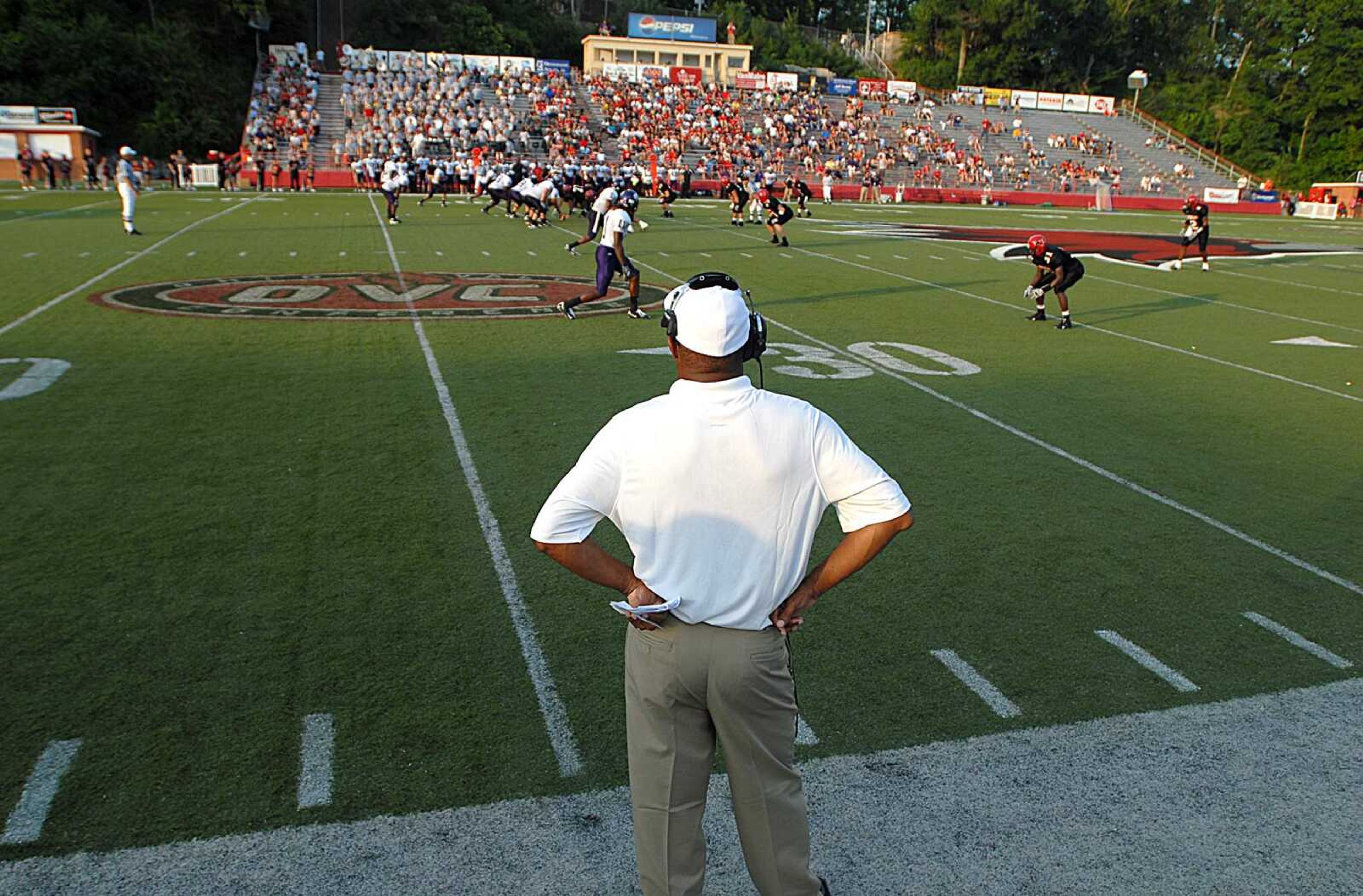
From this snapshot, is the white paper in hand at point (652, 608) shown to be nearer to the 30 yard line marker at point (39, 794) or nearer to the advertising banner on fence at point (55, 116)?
the 30 yard line marker at point (39, 794)

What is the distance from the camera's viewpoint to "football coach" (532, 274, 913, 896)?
2.78m

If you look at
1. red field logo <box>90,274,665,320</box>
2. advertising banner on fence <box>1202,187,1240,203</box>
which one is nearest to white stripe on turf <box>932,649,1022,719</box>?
red field logo <box>90,274,665,320</box>

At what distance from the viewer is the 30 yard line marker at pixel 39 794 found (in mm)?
3678

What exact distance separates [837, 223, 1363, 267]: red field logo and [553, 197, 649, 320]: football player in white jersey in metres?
12.8

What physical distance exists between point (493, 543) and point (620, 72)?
190 feet

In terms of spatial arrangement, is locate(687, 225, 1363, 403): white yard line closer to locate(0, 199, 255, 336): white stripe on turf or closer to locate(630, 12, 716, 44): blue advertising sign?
locate(0, 199, 255, 336): white stripe on turf

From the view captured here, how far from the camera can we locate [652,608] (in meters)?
2.79

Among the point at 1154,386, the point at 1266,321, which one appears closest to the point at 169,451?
the point at 1154,386

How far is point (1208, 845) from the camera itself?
3758mm

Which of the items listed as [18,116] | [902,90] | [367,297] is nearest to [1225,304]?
[367,297]

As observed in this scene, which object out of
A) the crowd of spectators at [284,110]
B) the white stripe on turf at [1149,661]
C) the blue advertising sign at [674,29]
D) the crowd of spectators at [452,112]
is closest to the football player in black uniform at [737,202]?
the crowd of spectators at [452,112]

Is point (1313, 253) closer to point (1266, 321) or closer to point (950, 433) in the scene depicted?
point (1266, 321)

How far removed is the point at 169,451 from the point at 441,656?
420cm

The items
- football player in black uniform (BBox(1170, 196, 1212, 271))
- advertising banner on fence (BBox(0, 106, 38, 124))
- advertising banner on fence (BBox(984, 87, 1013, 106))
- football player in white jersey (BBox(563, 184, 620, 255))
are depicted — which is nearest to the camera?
football player in white jersey (BBox(563, 184, 620, 255))
